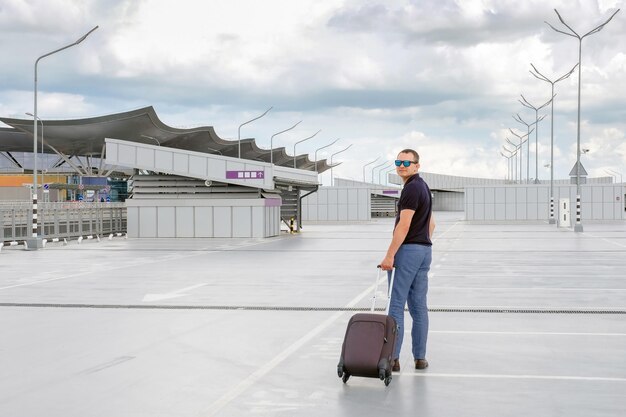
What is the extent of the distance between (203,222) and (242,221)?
5.42 feet

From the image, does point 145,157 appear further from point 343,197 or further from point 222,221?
point 343,197

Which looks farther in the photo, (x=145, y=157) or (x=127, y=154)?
(x=145, y=157)

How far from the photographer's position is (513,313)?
37.3 feet

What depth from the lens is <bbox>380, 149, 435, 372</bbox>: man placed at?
7176mm

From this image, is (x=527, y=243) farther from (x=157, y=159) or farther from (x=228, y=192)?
(x=157, y=159)

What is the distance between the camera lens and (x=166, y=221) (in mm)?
36938

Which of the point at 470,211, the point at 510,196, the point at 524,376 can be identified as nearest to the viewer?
the point at 524,376

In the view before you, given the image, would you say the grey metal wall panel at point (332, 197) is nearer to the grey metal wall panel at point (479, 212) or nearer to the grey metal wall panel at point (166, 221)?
the grey metal wall panel at point (479, 212)

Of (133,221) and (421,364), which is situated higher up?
(133,221)

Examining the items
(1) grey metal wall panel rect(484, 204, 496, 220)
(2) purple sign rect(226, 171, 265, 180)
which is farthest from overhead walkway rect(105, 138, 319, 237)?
(1) grey metal wall panel rect(484, 204, 496, 220)

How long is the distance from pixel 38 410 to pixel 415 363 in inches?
125

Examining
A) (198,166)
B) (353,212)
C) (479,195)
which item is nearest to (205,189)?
(198,166)

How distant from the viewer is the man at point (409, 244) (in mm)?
7176

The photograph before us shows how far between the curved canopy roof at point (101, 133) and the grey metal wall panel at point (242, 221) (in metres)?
44.4
